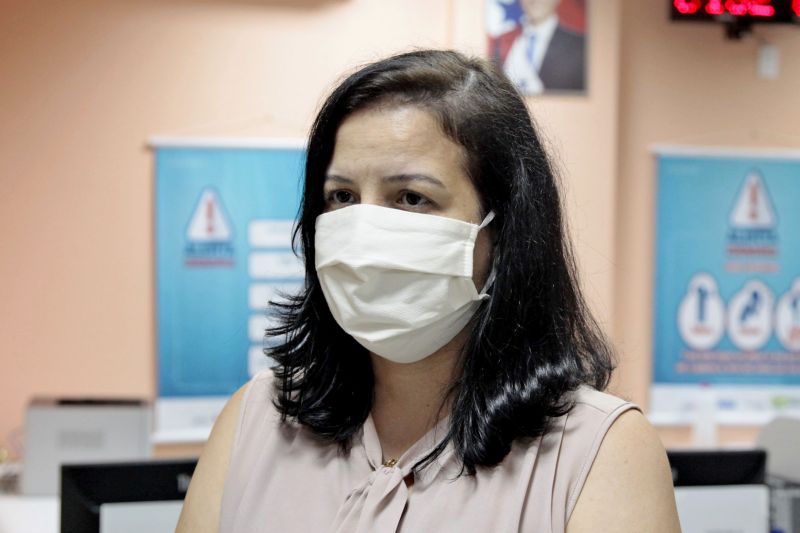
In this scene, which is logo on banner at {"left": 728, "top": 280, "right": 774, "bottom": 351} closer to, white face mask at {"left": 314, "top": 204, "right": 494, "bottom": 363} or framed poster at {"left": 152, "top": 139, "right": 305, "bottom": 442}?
framed poster at {"left": 152, "top": 139, "right": 305, "bottom": 442}

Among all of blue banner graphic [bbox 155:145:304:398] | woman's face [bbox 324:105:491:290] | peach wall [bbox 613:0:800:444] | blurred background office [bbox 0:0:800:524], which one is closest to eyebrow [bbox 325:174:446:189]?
woman's face [bbox 324:105:491:290]

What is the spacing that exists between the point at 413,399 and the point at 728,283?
3.12 meters

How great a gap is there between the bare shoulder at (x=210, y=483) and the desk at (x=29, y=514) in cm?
158

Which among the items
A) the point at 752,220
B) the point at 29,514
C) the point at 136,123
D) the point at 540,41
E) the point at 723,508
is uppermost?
the point at 540,41

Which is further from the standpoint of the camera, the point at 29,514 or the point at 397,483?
the point at 29,514

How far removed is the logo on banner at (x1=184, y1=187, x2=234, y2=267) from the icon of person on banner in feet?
4.15

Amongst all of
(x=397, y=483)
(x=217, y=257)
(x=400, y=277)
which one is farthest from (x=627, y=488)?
(x=217, y=257)

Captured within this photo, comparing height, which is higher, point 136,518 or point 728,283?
point 728,283

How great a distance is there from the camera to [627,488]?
1.06 meters

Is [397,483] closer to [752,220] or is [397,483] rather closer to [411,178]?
[411,178]

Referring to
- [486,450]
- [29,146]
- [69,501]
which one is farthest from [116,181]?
[486,450]

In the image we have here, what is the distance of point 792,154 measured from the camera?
4031 millimetres

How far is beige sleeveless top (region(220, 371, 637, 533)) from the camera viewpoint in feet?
3.55

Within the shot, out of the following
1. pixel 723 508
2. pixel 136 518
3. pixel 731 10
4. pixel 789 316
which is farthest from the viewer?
pixel 789 316
